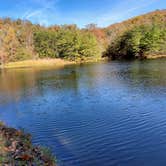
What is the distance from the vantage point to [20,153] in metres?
7.09

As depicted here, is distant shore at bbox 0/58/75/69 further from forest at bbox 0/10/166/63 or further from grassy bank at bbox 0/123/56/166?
grassy bank at bbox 0/123/56/166

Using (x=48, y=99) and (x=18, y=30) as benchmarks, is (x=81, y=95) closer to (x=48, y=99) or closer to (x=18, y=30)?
(x=48, y=99)

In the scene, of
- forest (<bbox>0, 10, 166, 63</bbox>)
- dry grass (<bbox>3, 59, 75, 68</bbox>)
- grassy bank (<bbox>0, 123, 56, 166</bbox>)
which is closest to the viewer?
grassy bank (<bbox>0, 123, 56, 166</bbox>)

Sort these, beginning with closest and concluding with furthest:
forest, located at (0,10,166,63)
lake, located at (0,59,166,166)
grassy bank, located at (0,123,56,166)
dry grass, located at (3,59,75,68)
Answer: grassy bank, located at (0,123,56,166), lake, located at (0,59,166,166), dry grass, located at (3,59,75,68), forest, located at (0,10,166,63)

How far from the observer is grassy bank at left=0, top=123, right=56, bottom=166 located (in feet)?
21.5

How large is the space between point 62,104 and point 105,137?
7857 mm

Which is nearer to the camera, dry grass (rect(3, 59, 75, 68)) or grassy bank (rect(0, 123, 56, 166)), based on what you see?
grassy bank (rect(0, 123, 56, 166))

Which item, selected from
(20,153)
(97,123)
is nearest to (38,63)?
(97,123)

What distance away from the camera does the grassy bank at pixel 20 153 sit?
654cm

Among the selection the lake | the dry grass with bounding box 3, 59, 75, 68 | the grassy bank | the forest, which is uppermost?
the forest

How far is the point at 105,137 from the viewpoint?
10.7 m

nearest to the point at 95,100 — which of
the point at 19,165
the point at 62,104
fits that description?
the point at 62,104

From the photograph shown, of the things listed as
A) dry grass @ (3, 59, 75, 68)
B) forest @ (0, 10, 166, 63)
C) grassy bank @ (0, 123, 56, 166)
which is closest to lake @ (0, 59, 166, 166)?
grassy bank @ (0, 123, 56, 166)

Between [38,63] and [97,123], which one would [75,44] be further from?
[97,123]
